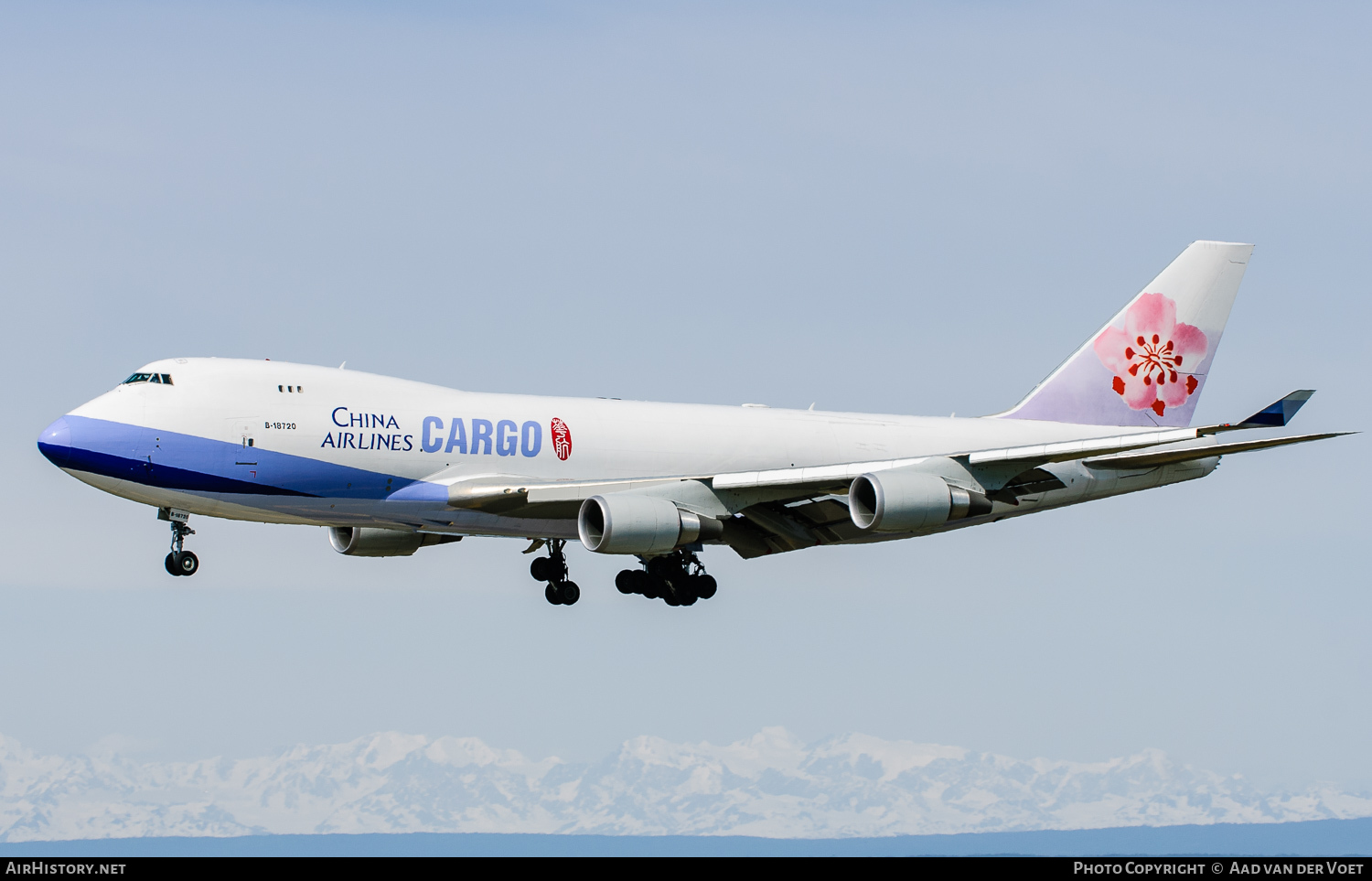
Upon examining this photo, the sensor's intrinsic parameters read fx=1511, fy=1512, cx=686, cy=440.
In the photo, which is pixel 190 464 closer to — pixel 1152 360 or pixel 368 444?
pixel 368 444

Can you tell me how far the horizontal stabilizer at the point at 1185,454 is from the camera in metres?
35.7

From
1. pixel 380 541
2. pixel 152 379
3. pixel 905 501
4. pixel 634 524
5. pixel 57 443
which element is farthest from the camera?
pixel 380 541

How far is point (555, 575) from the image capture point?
43.1 m

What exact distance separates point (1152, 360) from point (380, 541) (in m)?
23.8

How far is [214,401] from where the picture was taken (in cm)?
3403

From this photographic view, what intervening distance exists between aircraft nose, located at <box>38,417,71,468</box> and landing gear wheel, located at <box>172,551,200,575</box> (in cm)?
332

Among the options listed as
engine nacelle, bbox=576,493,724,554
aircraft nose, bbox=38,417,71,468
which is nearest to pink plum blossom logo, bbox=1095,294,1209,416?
engine nacelle, bbox=576,493,724,554

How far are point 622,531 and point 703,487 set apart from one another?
3.15 meters

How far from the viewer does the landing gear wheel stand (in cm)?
3475

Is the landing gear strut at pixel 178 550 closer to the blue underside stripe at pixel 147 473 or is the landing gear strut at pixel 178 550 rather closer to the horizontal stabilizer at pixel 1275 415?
the blue underside stripe at pixel 147 473

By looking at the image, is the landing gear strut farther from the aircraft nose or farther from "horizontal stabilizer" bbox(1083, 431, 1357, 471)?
"horizontal stabilizer" bbox(1083, 431, 1357, 471)

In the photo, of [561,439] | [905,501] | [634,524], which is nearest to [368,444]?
[561,439]
